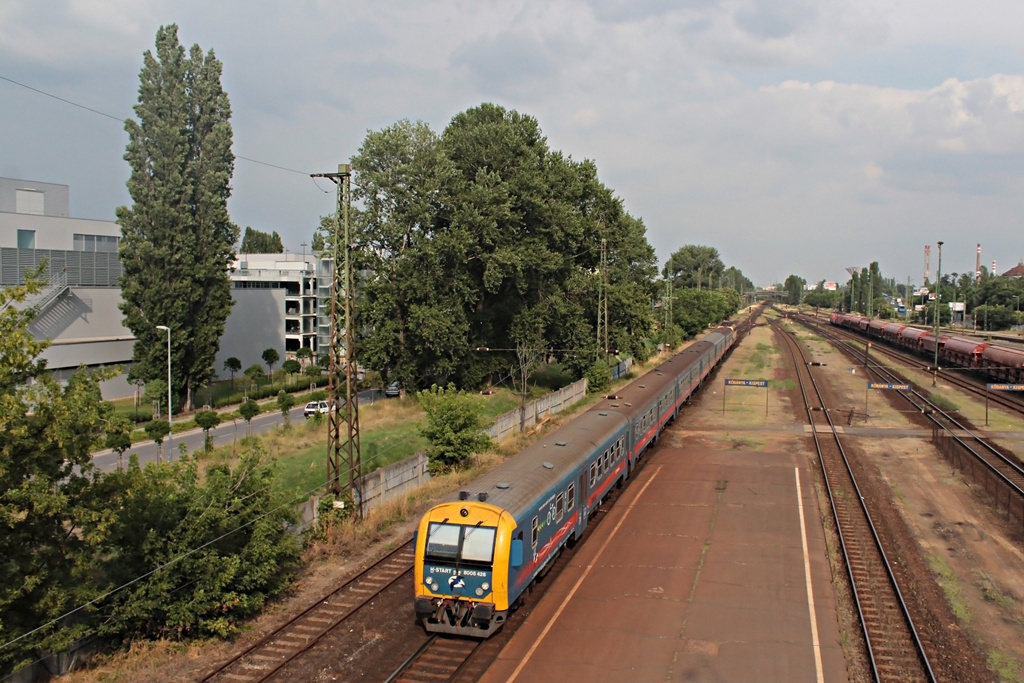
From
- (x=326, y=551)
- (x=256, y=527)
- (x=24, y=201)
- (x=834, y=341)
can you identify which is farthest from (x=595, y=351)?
(x=834, y=341)

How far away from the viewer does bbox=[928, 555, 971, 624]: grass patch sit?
17.7 metres

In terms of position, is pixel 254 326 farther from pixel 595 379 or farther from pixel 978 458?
pixel 978 458

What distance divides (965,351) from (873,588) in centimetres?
5412

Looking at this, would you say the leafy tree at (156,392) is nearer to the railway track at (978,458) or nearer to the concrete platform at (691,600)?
the concrete platform at (691,600)

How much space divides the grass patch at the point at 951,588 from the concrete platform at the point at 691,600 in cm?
280

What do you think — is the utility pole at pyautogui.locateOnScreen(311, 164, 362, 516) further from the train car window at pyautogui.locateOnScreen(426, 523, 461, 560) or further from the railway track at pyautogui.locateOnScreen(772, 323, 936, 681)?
the railway track at pyautogui.locateOnScreen(772, 323, 936, 681)

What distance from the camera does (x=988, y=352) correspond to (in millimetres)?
59438

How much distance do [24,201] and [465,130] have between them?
40.8 m

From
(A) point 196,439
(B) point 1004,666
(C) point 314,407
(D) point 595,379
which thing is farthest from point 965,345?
(A) point 196,439

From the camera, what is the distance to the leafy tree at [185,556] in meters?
15.2

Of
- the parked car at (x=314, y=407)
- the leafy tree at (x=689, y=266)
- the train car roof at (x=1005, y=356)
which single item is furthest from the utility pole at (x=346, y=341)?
the leafy tree at (x=689, y=266)

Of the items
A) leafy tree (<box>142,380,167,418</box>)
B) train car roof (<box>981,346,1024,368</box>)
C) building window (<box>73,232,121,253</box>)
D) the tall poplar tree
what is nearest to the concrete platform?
leafy tree (<box>142,380,167,418</box>)

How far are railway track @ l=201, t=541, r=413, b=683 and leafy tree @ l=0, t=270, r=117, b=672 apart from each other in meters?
3.03

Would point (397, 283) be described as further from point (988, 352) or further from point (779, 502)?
point (988, 352)
